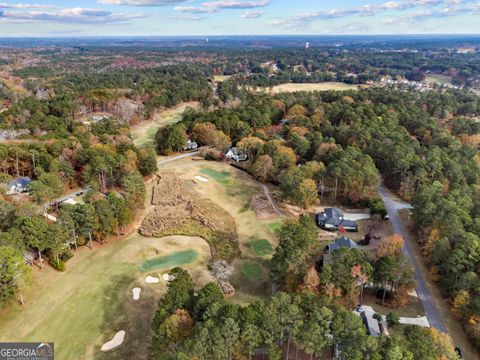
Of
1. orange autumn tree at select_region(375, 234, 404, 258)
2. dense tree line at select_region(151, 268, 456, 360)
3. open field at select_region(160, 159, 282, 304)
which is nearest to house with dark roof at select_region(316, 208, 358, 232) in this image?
open field at select_region(160, 159, 282, 304)

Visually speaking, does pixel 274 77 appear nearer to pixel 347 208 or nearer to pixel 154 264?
pixel 347 208

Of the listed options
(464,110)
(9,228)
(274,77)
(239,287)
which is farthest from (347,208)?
(274,77)

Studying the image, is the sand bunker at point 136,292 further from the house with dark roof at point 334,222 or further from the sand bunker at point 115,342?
the house with dark roof at point 334,222

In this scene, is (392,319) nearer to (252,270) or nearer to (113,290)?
(252,270)

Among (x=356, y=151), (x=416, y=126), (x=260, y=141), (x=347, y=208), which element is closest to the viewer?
(x=347, y=208)

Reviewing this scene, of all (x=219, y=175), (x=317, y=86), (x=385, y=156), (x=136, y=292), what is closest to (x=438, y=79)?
(x=317, y=86)

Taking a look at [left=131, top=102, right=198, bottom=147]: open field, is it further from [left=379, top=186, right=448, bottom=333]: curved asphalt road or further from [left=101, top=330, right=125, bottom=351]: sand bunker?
[left=101, top=330, right=125, bottom=351]: sand bunker
